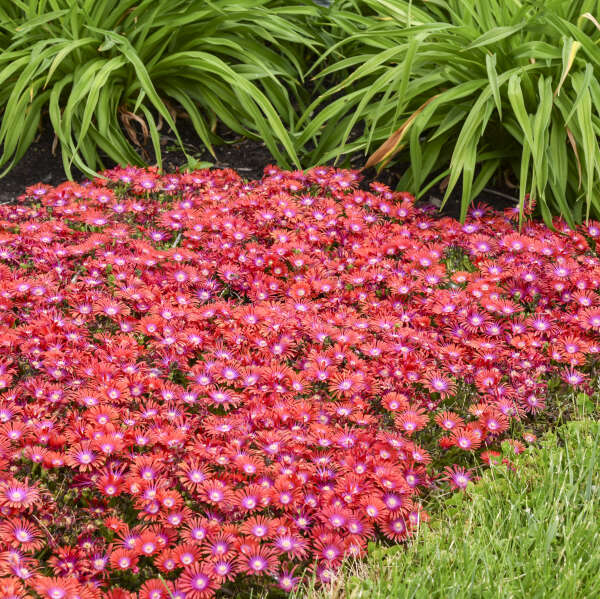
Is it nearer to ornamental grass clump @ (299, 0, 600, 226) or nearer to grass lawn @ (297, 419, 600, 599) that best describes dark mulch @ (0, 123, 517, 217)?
ornamental grass clump @ (299, 0, 600, 226)

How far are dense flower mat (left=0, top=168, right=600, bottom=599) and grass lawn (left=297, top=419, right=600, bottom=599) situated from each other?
4.0 inches

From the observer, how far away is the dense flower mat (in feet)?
6.84

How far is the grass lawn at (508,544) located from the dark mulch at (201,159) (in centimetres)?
201

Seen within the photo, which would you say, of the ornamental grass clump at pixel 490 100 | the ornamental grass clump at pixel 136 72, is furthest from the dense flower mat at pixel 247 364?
the ornamental grass clump at pixel 136 72

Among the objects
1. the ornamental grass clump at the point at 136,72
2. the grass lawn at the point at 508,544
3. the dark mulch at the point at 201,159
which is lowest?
the grass lawn at the point at 508,544

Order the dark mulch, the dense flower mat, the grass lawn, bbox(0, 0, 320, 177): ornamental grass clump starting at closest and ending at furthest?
the grass lawn < the dense flower mat < bbox(0, 0, 320, 177): ornamental grass clump < the dark mulch

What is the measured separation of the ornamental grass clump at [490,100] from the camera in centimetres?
355

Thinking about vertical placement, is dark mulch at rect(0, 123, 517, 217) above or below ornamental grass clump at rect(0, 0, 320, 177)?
below

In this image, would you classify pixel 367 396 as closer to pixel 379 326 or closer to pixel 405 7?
pixel 379 326

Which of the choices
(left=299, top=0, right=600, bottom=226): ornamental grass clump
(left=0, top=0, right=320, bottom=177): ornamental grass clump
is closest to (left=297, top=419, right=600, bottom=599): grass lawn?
(left=299, top=0, right=600, bottom=226): ornamental grass clump

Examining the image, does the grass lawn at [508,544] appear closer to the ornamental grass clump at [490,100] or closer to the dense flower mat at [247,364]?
the dense flower mat at [247,364]

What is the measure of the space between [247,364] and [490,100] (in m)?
1.89

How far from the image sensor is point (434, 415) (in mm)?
2684

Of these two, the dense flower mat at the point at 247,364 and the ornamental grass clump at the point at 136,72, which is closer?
the dense flower mat at the point at 247,364
